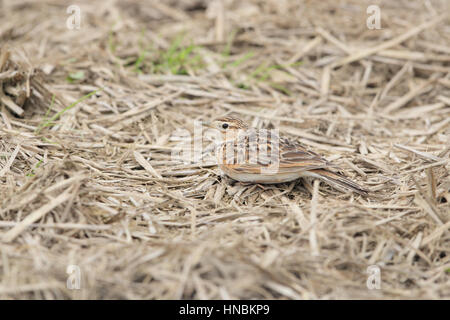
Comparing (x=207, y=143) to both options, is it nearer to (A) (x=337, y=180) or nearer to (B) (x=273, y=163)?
(B) (x=273, y=163)

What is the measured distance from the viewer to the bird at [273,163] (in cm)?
526

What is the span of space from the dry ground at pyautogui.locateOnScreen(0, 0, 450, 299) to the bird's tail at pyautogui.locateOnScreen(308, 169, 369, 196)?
116mm

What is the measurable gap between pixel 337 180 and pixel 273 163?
0.72 meters

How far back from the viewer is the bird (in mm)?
5258

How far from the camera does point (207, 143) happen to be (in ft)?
22.0

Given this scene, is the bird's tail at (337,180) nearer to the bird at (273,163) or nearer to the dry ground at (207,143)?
the bird at (273,163)

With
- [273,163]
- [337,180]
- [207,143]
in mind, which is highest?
[207,143]

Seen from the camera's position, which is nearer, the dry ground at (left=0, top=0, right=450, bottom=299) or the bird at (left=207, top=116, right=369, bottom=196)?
the dry ground at (left=0, top=0, right=450, bottom=299)

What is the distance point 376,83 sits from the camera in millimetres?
8172

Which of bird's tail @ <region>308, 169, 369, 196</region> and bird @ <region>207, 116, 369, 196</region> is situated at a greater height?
bird @ <region>207, 116, 369, 196</region>

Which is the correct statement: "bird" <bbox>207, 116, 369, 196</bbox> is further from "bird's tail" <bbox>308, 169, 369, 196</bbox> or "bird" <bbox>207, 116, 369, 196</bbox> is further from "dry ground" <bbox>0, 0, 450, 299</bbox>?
"dry ground" <bbox>0, 0, 450, 299</bbox>

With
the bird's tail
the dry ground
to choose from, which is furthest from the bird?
the dry ground

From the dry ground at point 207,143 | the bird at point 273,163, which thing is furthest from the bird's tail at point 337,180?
the dry ground at point 207,143

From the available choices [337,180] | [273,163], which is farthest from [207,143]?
[337,180]
